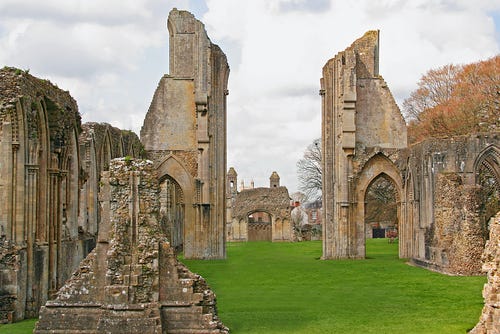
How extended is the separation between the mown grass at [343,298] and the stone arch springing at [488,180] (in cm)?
236

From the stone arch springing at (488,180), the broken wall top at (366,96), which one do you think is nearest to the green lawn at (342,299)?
the stone arch springing at (488,180)

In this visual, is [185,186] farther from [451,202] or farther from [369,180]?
[451,202]

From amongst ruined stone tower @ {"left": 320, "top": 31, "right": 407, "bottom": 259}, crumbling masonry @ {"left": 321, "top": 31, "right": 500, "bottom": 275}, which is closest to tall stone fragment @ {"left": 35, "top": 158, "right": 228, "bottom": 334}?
crumbling masonry @ {"left": 321, "top": 31, "right": 500, "bottom": 275}

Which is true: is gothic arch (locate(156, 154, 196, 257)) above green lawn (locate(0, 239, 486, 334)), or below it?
above

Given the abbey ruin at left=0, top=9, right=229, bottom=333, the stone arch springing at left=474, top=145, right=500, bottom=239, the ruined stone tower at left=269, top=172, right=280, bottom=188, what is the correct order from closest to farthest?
the abbey ruin at left=0, top=9, right=229, bottom=333
the stone arch springing at left=474, top=145, right=500, bottom=239
the ruined stone tower at left=269, top=172, right=280, bottom=188

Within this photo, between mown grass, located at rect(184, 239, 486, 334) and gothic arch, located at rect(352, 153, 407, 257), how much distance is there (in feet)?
15.5

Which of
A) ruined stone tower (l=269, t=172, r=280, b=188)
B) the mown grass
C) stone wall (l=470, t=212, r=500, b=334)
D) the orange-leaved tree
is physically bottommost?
the mown grass

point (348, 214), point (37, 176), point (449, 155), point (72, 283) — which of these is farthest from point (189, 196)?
point (72, 283)

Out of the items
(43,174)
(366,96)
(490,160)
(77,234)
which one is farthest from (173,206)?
(43,174)

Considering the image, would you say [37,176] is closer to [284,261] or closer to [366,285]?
[366,285]

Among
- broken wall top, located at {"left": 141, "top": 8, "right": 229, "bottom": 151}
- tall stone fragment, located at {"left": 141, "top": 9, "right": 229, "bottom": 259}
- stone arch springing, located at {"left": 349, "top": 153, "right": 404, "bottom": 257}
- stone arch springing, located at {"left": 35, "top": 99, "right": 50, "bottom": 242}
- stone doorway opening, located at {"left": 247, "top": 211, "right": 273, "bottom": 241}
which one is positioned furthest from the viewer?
stone doorway opening, located at {"left": 247, "top": 211, "right": 273, "bottom": 241}

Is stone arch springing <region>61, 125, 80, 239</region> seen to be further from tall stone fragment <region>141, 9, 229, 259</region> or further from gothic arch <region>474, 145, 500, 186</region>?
gothic arch <region>474, 145, 500, 186</region>

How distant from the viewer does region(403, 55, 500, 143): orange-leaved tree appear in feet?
118

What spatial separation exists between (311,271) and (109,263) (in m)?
12.8
